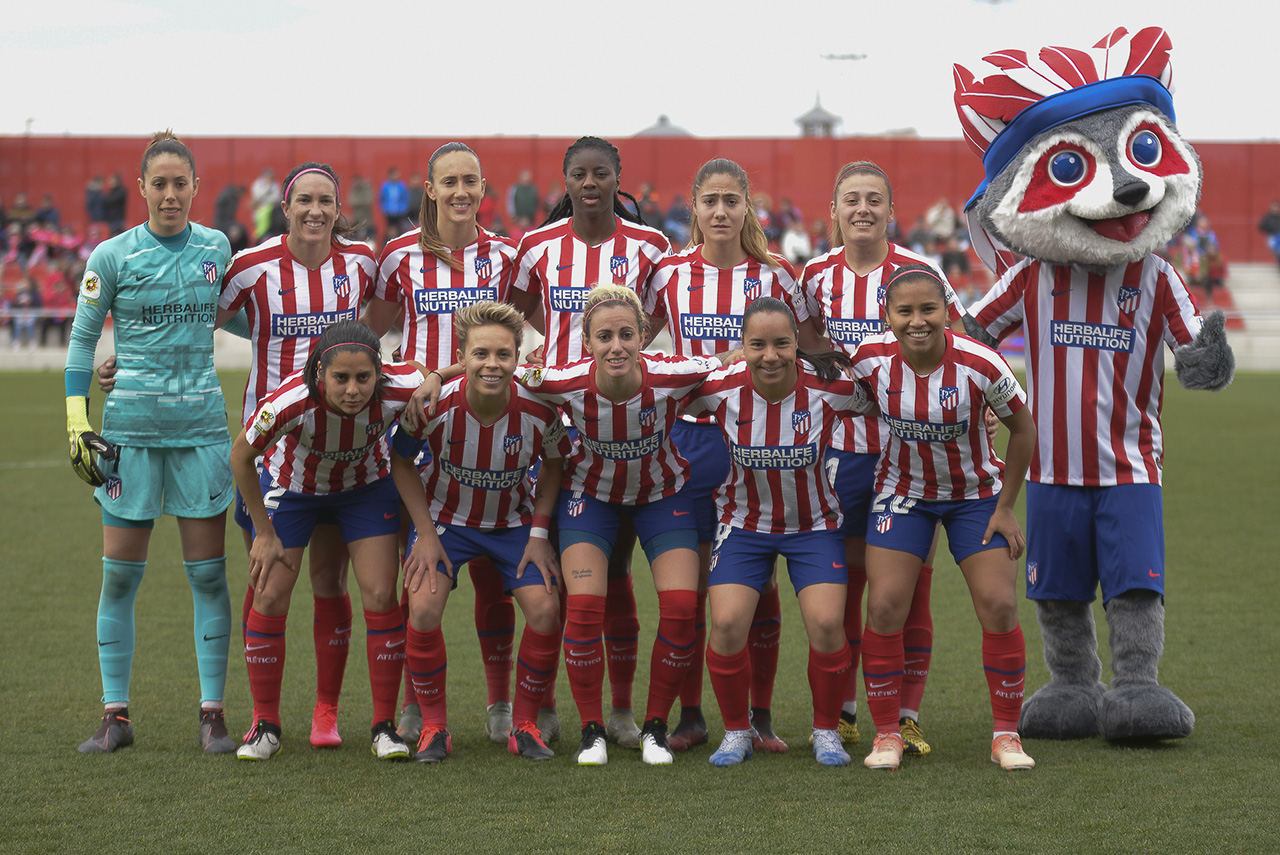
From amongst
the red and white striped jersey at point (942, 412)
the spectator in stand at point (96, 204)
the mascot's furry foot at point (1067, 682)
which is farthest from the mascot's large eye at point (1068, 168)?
the spectator in stand at point (96, 204)

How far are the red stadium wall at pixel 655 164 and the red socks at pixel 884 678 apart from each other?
21989mm

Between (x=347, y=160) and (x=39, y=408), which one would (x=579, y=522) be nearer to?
(x=39, y=408)

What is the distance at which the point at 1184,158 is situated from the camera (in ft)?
13.4

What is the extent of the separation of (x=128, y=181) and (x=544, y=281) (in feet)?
80.3

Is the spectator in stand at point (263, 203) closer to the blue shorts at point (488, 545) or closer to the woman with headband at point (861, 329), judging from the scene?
the blue shorts at point (488, 545)

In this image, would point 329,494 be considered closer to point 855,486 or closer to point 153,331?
point 153,331

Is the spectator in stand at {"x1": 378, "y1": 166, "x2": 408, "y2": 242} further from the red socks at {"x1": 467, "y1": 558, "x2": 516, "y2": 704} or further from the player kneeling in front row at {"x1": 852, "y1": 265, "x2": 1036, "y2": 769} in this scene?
the player kneeling in front row at {"x1": 852, "y1": 265, "x2": 1036, "y2": 769}

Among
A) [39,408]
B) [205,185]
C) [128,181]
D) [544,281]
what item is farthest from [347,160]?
[544,281]

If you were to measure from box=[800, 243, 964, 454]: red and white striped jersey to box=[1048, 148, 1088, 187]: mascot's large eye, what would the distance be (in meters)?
0.49

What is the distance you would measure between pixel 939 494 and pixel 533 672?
4.54 ft

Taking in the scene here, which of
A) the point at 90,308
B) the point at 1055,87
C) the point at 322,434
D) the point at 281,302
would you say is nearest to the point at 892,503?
the point at 1055,87

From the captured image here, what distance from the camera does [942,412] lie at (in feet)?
12.5

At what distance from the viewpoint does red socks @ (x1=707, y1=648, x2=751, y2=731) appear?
3.83 m

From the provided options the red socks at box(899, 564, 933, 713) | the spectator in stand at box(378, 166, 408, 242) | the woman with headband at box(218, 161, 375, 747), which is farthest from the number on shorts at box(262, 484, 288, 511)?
the spectator in stand at box(378, 166, 408, 242)
